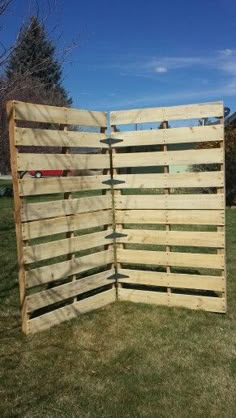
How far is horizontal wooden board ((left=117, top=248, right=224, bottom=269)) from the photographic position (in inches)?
220

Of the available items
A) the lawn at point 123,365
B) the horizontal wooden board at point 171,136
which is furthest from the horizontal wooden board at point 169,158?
the lawn at point 123,365

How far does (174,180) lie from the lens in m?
5.64

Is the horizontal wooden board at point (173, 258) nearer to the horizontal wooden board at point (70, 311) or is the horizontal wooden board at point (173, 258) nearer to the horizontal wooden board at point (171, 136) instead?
the horizontal wooden board at point (70, 311)

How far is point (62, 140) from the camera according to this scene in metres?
5.22

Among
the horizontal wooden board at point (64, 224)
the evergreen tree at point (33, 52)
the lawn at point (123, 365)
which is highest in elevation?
the evergreen tree at point (33, 52)

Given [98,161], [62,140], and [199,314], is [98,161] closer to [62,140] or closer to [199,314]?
[62,140]

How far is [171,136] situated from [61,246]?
1767 millimetres

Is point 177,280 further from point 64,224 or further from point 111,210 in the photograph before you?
point 64,224

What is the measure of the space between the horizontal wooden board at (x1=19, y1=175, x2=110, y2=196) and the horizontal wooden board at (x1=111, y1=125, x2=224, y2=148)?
54cm

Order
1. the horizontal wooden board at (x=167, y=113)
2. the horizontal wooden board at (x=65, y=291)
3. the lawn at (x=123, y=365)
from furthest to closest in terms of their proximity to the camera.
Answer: the horizontal wooden board at (x=167, y=113), the horizontal wooden board at (x=65, y=291), the lawn at (x=123, y=365)

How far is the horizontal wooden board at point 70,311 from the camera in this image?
196 inches

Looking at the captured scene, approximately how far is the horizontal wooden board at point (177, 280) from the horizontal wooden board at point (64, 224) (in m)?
0.76

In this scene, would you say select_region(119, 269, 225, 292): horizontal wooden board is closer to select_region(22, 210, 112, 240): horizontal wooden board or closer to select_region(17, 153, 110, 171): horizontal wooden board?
select_region(22, 210, 112, 240): horizontal wooden board

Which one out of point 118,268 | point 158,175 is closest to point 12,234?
point 118,268
